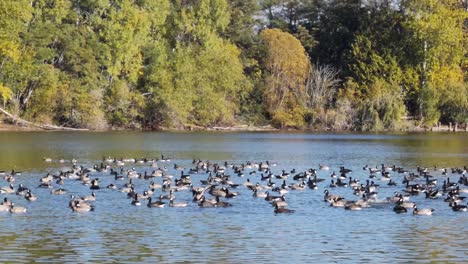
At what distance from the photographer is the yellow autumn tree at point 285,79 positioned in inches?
3971

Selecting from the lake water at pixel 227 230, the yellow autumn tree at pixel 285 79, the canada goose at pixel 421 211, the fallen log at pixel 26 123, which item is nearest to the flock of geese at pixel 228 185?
the canada goose at pixel 421 211

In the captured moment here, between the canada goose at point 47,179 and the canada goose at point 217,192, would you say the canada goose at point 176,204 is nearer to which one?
the canada goose at point 217,192

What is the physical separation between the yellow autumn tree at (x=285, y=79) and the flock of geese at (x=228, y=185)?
47.1m

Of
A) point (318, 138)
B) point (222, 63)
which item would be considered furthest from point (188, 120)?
point (318, 138)

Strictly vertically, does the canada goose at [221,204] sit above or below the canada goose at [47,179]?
below

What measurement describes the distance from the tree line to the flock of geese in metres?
37.7

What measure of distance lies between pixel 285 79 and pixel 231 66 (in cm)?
746

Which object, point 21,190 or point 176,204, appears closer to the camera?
→ point 176,204

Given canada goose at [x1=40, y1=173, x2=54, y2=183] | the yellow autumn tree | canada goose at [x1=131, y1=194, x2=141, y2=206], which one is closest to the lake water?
canada goose at [x1=131, y1=194, x2=141, y2=206]

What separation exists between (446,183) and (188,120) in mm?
59233

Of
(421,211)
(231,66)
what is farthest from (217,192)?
(231,66)

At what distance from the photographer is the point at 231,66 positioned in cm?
9688

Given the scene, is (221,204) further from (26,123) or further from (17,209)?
(26,123)

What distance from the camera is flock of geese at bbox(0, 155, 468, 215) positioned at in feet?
111
